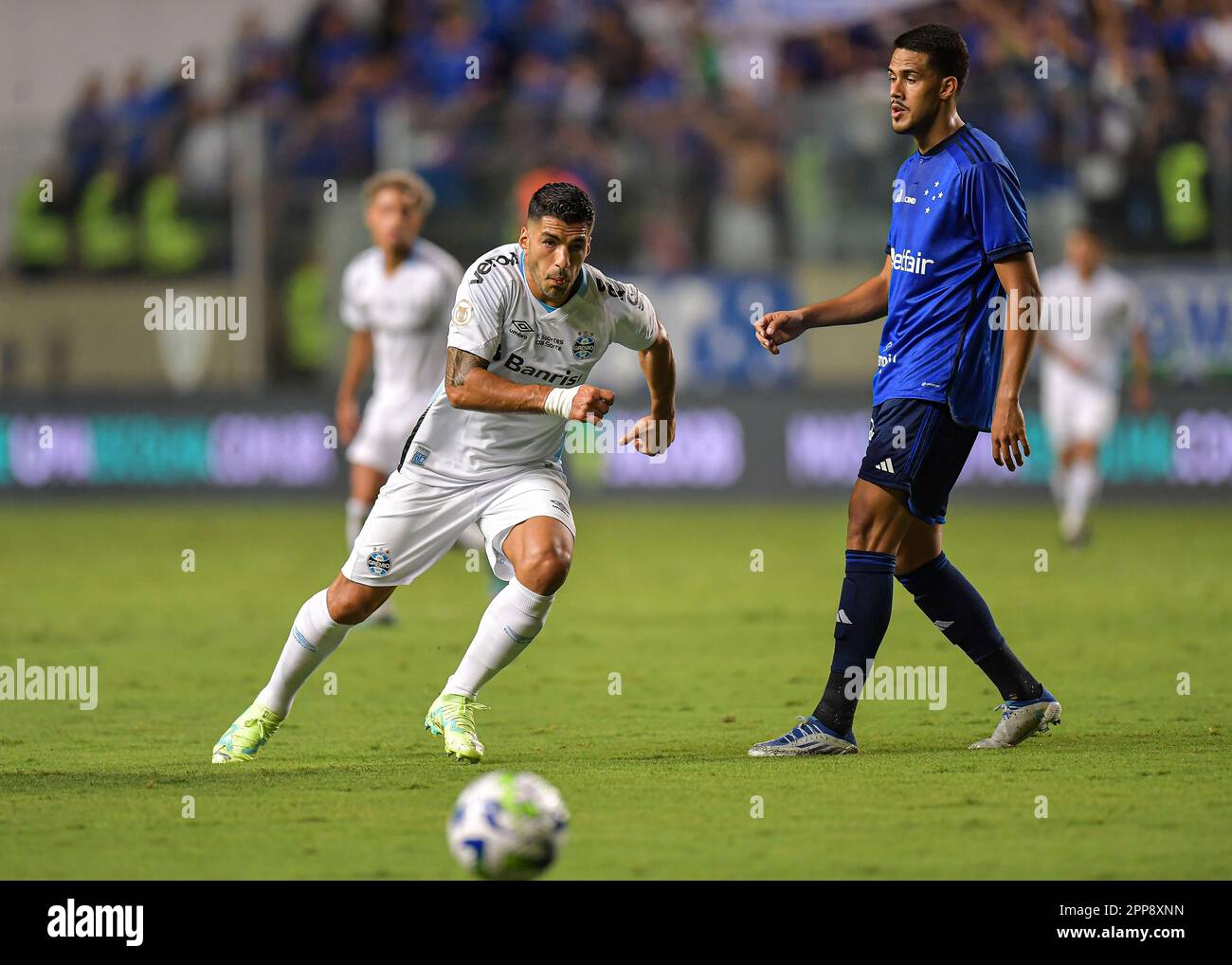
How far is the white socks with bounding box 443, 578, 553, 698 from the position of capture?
6.69 metres

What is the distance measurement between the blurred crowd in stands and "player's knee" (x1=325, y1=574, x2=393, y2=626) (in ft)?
40.5

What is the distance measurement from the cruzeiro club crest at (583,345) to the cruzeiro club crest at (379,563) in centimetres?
99

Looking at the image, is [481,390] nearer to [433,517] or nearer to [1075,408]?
[433,517]

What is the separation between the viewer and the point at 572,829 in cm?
550

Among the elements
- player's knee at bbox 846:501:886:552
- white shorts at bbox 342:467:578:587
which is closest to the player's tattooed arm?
white shorts at bbox 342:467:578:587

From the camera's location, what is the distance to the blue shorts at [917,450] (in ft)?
21.3

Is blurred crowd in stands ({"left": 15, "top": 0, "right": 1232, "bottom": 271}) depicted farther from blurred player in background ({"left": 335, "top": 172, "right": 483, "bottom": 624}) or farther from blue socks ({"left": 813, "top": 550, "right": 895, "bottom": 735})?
blue socks ({"left": 813, "top": 550, "right": 895, "bottom": 735})

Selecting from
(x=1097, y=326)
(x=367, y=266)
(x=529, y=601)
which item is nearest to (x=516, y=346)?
(x=529, y=601)

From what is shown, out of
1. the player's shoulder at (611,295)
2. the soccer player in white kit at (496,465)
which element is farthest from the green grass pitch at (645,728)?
the player's shoulder at (611,295)

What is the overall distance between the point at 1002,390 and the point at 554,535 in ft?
5.38

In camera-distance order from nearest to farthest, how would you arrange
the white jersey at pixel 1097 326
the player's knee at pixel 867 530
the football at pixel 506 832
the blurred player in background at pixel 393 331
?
the football at pixel 506 832
the player's knee at pixel 867 530
the blurred player in background at pixel 393 331
the white jersey at pixel 1097 326

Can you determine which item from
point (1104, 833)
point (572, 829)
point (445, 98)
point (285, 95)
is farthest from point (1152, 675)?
point (285, 95)

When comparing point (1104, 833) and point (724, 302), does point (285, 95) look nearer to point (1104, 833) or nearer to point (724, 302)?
point (724, 302)

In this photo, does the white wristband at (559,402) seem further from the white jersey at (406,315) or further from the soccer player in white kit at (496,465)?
the white jersey at (406,315)
